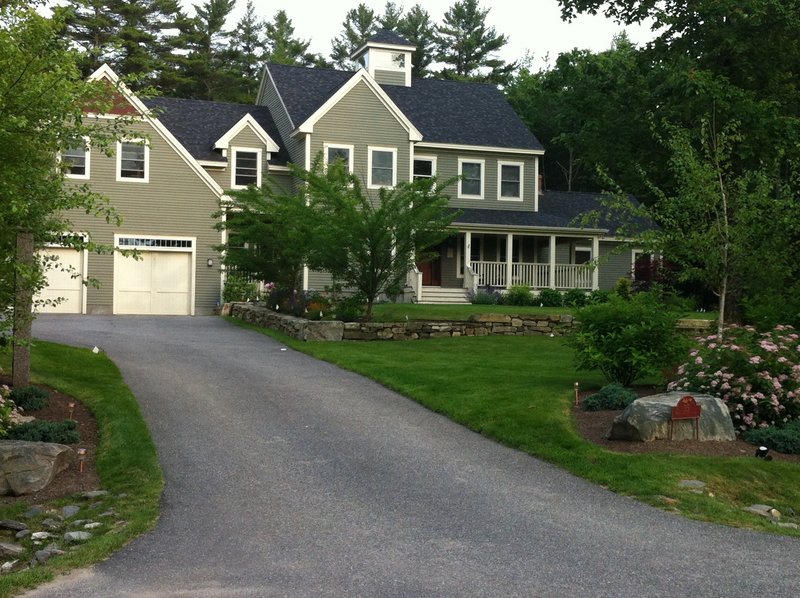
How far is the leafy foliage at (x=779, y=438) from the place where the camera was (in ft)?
36.4

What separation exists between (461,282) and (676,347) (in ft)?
71.6

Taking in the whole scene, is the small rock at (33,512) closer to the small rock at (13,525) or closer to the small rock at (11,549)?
the small rock at (13,525)

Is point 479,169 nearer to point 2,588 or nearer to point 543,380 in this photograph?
point 543,380

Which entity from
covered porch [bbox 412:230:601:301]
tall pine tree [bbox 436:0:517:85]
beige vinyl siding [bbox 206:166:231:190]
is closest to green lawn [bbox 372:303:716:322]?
covered porch [bbox 412:230:601:301]

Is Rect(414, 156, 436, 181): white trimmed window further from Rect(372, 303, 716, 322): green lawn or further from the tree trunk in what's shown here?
the tree trunk

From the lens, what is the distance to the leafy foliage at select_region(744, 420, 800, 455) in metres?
11.1

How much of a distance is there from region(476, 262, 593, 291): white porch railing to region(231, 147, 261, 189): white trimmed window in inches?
318

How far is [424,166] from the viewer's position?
1400 inches

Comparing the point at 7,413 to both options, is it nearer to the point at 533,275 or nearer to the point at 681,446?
the point at 681,446

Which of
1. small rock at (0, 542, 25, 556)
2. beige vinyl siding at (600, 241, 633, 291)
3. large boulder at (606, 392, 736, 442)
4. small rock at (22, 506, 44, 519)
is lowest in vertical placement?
small rock at (0, 542, 25, 556)

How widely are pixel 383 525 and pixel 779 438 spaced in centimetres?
546

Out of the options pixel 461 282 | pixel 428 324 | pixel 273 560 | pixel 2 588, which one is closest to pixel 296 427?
pixel 273 560

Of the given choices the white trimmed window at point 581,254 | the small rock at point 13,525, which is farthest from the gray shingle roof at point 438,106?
the small rock at point 13,525

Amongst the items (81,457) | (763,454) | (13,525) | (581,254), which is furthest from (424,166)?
(13,525)
